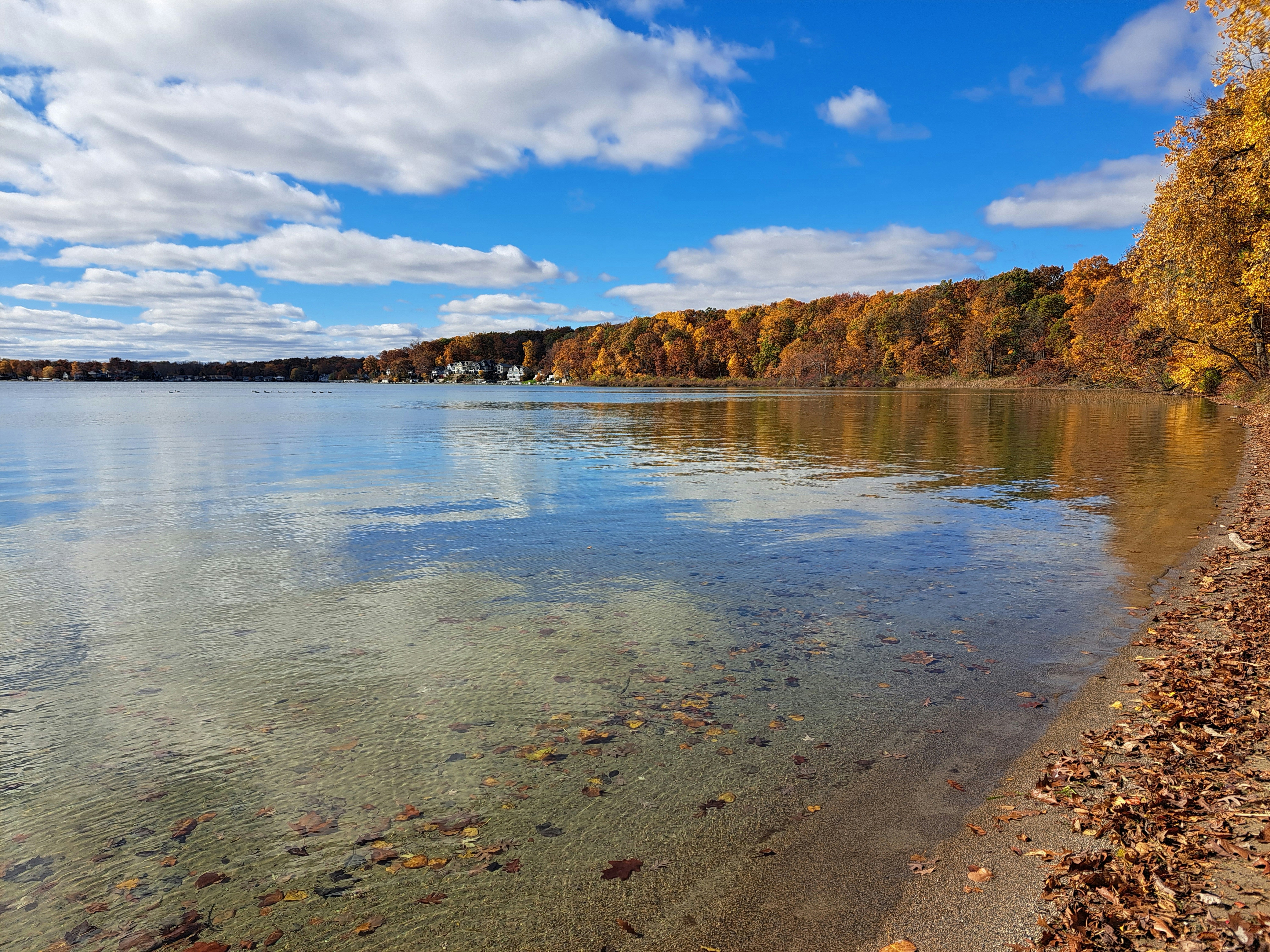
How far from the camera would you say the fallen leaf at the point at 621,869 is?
14.3 ft

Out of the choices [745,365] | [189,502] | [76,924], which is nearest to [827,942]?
[76,924]

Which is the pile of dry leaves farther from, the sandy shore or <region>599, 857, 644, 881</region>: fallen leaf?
<region>599, 857, 644, 881</region>: fallen leaf

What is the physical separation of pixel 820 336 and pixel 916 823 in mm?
167917

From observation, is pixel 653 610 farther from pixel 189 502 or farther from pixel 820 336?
pixel 820 336

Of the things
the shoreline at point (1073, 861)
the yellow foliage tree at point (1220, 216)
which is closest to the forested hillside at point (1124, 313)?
the yellow foliage tree at point (1220, 216)

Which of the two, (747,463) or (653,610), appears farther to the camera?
(747,463)

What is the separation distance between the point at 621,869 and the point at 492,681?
9.81 feet

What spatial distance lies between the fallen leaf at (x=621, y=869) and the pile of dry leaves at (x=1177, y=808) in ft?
7.05

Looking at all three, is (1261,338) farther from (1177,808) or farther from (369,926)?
(369,926)

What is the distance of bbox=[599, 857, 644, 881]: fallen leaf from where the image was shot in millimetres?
4367

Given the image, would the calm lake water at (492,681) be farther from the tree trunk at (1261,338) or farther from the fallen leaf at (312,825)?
the tree trunk at (1261,338)

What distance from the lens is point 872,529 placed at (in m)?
14.0

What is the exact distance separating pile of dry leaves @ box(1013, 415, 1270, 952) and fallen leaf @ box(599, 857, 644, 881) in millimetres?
2149

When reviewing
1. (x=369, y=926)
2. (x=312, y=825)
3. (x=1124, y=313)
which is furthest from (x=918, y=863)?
(x=1124, y=313)
